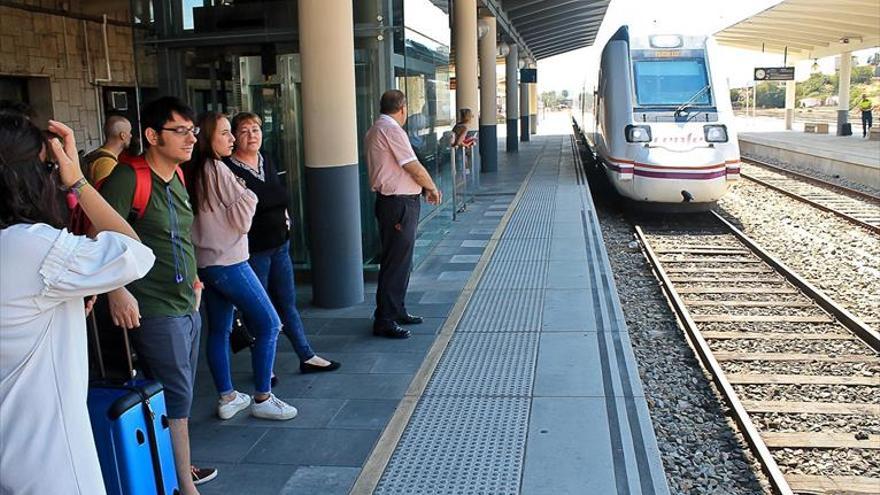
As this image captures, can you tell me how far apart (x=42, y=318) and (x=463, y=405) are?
286cm

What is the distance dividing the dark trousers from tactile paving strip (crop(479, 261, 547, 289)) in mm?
1751

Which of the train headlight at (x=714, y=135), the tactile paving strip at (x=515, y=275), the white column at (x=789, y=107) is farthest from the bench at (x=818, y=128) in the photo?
the tactile paving strip at (x=515, y=275)

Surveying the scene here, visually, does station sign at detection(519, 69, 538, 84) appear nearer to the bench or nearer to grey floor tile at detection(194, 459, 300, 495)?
the bench

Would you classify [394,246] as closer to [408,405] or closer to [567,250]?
[408,405]

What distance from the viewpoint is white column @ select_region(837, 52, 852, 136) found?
31.6m

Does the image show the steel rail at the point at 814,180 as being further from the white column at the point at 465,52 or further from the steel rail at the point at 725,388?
the steel rail at the point at 725,388

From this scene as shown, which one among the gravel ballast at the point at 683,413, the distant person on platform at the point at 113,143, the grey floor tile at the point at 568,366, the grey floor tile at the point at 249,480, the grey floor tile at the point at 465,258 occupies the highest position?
the distant person on platform at the point at 113,143

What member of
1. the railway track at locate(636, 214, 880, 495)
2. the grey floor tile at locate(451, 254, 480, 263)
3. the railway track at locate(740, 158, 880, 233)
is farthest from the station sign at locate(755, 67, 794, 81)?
the grey floor tile at locate(451, 254, 480, 263)

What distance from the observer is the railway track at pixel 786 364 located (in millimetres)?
4582

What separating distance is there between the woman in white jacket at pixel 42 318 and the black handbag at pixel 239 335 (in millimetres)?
2226

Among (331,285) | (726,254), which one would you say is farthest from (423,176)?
(726,254)

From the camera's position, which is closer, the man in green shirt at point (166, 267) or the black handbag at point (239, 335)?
the man in green shirt at point (166, 267)

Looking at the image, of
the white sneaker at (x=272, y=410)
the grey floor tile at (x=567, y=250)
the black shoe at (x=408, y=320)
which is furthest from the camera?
the grey floor tile at (x=567, y=250)

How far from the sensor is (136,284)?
3244 millimetres
